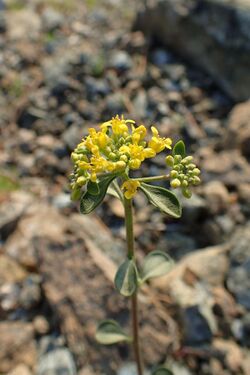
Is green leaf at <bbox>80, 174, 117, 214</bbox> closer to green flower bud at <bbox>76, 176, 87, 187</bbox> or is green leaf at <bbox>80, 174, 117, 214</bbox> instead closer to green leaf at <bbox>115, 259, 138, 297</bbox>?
green flower bud at <bbox>76, 176, 87, 187</bbox>

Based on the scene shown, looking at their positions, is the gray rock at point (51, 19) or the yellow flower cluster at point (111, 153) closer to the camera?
the yellow flower cluster at point (111, 153)

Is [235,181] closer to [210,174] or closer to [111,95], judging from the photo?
[210,174]

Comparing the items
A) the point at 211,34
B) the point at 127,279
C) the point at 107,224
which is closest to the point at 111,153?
the point at 127,279

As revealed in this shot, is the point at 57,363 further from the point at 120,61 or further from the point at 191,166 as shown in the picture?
the point at 120,61

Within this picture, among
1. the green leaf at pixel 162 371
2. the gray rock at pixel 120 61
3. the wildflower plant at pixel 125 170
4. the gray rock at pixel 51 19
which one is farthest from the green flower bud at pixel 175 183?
the gray rock at pixel 51 19

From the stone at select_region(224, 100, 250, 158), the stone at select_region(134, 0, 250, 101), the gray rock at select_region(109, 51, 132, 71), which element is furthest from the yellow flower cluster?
the gray rock at select_region(109, 51, 132, 71)

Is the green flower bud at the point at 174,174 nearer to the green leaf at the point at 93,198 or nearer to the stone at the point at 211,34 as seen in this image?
the green leaf at the point at 93,198
